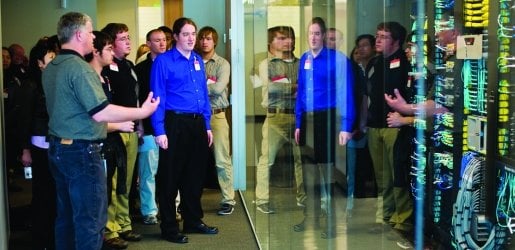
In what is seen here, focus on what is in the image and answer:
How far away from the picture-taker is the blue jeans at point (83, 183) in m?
3.38

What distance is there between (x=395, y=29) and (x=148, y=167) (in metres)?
3.03

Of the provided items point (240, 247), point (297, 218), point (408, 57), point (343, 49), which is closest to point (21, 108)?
point (240, 247)

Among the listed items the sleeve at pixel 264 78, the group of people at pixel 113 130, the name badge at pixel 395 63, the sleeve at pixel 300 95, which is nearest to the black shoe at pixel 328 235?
the sleeve at pixel 300 95

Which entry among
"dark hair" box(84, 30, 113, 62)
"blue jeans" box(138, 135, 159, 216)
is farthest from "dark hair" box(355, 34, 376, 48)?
"blue jeans" box(138, 135, 159, 216)

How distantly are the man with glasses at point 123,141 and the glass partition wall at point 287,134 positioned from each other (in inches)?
38.4

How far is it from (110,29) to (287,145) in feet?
6.17

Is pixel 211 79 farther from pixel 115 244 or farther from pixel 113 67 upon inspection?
pixel 115 244

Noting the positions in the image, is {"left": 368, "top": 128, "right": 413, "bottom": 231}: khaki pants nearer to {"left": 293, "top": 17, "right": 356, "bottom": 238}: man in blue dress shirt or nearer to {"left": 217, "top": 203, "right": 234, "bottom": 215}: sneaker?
{"left": 293, "top": 17, "right": 356, "bottom": 238}: man in blue dress shirt

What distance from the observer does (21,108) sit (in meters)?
4.57

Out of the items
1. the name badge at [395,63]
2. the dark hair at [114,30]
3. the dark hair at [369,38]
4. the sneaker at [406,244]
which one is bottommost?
the sneaker at [406,244]

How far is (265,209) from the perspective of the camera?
4555 mm

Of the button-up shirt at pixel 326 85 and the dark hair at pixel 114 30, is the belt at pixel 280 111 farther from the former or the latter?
the dark hair at pixel 114 30

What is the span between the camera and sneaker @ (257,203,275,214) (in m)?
4.28

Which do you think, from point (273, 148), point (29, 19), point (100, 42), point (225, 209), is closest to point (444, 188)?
point (273, 148)
